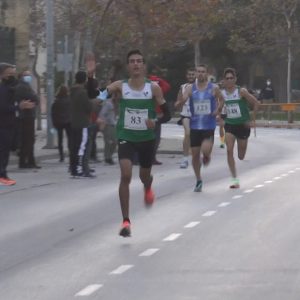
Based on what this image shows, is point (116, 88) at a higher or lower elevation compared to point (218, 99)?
higher

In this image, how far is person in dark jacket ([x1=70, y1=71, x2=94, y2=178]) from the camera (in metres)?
18.1

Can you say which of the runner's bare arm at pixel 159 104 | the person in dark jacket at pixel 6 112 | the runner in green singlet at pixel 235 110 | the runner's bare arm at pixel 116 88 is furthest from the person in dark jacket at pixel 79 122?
the runner's bare arm at pixel 116 88

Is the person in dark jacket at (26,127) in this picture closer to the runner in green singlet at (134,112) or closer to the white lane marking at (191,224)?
the white lane marking at (191,224)

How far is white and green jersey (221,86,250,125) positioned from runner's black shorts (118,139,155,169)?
212 inches

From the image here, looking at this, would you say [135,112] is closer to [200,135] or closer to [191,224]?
[191,224]

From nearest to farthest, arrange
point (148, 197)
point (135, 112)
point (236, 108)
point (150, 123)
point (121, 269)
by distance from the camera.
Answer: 1. point (121, 269)
2. point (150, 123)
3. point (135, 112)
4. point (148, 197)
5. point (236, 108)

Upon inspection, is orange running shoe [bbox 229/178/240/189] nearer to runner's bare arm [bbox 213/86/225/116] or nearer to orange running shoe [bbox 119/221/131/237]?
runner's bare arm [bbox 213/86/225/116]

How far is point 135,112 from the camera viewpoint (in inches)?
435

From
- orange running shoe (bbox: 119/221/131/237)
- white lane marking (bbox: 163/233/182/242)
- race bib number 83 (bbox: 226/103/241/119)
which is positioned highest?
race bib number 83 (bbox: 226/103/241/119)

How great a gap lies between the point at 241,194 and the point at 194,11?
17.2 metres

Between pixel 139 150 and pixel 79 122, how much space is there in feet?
23.3

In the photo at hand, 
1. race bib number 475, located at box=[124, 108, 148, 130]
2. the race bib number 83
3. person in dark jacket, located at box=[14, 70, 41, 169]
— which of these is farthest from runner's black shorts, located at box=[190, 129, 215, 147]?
person in dark jacket, located at box=[14, 70, 41, 169]

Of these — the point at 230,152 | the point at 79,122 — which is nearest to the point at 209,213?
the point at 230,152

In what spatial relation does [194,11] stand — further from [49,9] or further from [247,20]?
[247,20]
